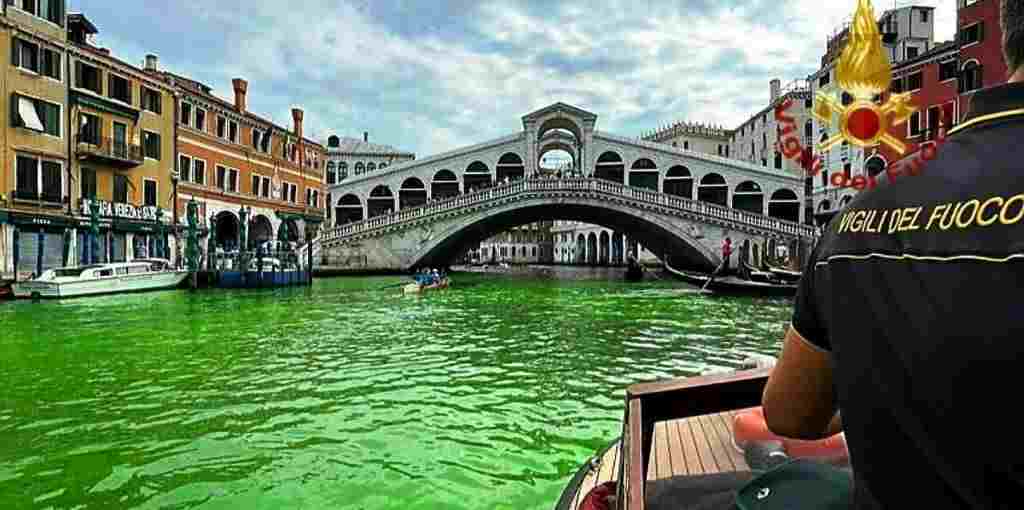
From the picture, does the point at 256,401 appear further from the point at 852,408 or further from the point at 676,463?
the point at 852,408

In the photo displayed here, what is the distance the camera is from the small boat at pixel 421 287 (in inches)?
706

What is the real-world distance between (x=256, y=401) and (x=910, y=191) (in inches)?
236

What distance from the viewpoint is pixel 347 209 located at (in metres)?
37.8

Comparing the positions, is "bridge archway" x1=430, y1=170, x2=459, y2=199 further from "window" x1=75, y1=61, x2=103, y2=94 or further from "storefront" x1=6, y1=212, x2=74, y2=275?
"storefront" x1=6, y1=212, x2=74, y2=275

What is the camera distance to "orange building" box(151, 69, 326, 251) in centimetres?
2414

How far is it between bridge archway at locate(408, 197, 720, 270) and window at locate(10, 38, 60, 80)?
44.9ft

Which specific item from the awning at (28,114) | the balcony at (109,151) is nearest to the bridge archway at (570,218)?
the balcony at (109,151)

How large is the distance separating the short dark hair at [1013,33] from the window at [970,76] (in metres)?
23.4

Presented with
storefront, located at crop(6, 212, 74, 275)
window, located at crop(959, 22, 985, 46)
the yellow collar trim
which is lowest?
the yellow collar trim

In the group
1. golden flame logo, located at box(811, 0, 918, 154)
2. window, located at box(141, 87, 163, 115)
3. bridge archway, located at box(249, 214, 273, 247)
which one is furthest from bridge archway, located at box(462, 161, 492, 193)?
golden flame logo, located at box(811, 0, 918, 154)

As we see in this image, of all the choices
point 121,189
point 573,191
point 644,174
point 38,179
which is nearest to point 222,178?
point 121,189

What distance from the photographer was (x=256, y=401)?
5906 millimetres

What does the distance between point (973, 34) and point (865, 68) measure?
2450 centimetres

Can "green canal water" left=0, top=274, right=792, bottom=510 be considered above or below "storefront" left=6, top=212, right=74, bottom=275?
below
